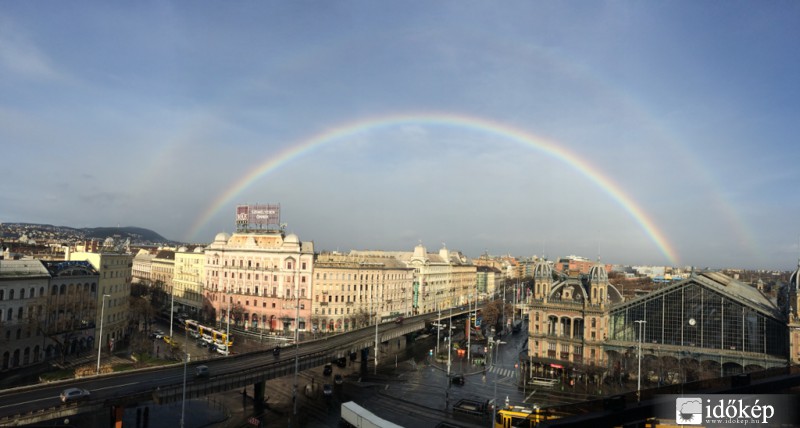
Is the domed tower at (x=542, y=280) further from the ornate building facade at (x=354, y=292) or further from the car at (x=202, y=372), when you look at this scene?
the car at (x=202, y=372)

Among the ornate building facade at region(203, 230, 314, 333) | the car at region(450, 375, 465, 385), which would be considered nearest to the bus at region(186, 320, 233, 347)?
the ornate building facade at region(203, 230, 314, 333)

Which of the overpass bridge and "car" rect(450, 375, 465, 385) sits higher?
the overpass bridge

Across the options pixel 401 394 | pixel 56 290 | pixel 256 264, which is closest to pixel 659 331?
pixel 401 394

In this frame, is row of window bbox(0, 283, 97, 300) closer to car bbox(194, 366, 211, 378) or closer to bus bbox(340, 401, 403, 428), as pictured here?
car bbox(194, 366, 211, 378)

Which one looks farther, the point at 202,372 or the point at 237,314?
the point at 237,314

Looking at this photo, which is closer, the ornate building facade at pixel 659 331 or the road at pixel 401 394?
the road at pixel 401 394

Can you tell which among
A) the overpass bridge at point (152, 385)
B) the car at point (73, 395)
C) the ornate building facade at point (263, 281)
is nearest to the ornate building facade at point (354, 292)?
the ornate building facade at point (263, 281)

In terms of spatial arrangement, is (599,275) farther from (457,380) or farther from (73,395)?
(73,395)
